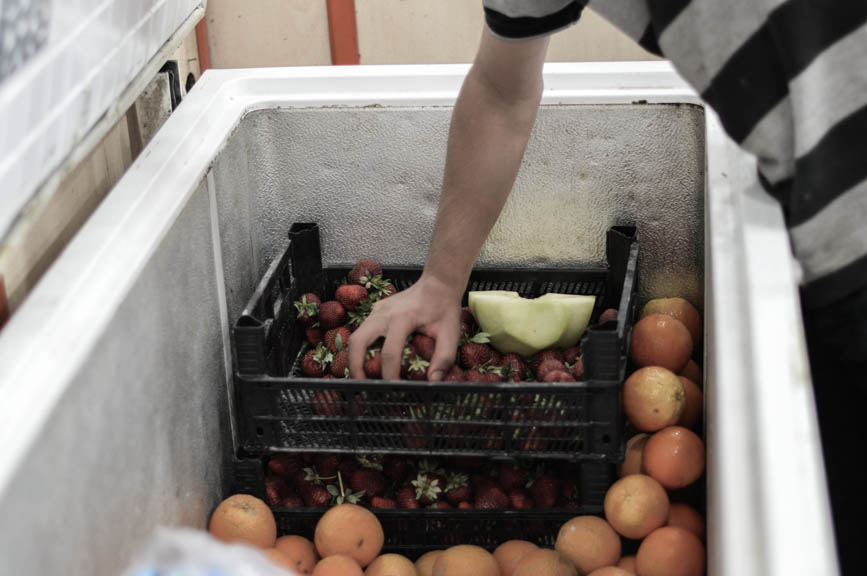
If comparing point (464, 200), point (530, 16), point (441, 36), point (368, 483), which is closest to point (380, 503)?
point (368, 483)

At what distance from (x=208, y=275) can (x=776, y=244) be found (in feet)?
2.02

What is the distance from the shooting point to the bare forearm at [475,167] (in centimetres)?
108

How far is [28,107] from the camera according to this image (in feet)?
2.45

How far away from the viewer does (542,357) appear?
Answer: 116 cm

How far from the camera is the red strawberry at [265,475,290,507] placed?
1128mm

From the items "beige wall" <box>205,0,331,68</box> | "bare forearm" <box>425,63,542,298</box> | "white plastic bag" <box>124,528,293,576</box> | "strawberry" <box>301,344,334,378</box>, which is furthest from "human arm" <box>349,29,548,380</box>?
"beige wall" <box>205,0,331,68</box>

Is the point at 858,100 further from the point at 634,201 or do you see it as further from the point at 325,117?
the point at 325,117

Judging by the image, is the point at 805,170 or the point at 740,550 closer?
the point at 740,550

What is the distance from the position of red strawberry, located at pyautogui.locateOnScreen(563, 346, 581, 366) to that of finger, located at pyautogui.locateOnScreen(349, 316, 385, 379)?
24 centimetres

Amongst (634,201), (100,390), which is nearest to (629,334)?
(634,201)

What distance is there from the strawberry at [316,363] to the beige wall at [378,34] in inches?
66.7

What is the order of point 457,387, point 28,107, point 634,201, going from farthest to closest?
point 634,201 < point 457,387 < point 28,107

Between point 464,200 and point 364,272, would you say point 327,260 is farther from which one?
point 464,200

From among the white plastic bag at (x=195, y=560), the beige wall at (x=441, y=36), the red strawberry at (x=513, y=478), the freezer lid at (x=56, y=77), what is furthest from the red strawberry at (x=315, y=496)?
the beige wall at (x=441, y=36)
